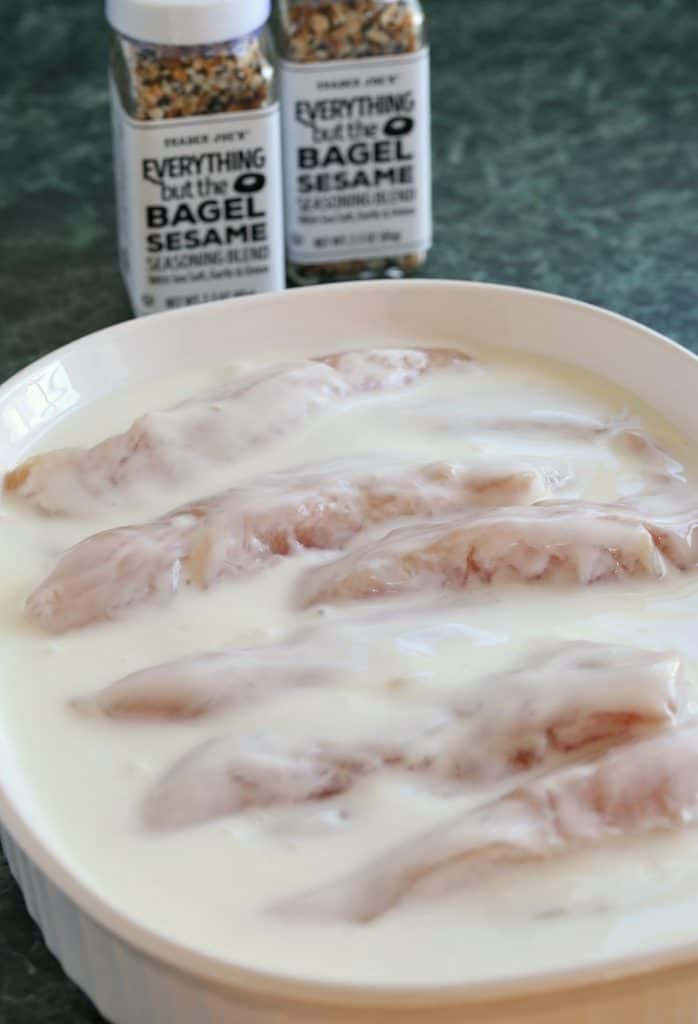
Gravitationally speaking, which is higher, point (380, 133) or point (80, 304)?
point (380, 133)

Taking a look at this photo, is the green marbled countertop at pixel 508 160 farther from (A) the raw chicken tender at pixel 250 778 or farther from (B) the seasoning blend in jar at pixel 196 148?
(A) the raw chicken tender at pixel 250 778

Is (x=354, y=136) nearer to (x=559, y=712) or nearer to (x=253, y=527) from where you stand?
(x=253, y=527)

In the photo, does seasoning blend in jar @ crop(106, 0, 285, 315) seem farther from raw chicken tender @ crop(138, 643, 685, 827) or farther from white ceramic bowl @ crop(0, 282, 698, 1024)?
raw chicken tender @ crop(138, 643, 685, 827)

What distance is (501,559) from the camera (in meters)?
1.04

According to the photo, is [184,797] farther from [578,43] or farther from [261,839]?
[578,43]

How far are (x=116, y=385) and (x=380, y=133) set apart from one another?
0.38 metres

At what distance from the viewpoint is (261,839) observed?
855 mm

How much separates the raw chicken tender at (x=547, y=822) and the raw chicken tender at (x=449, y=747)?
0.08 feet

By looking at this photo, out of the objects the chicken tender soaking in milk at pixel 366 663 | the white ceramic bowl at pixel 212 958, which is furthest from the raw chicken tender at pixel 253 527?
the white ceramic bowl at pixel 212 958

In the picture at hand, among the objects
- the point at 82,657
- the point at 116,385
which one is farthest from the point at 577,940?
the point at 116,385

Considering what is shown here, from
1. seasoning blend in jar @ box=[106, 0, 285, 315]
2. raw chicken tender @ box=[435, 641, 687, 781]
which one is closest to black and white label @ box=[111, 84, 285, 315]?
seasoning blend in jar @ box=[106, 0, 285, 315]

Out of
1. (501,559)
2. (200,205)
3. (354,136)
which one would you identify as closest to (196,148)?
(200,205)

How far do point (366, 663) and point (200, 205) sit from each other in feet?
1.91

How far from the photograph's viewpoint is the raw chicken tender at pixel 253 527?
1034mm
